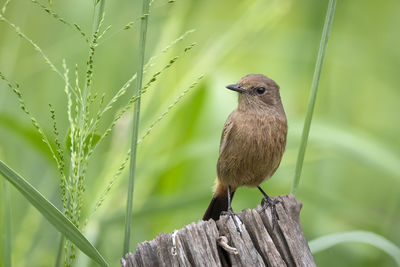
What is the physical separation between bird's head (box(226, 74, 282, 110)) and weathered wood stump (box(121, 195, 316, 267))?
1.35 metres

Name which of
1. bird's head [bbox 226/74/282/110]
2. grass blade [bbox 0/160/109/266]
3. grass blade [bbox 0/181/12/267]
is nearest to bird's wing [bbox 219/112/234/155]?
bird's head [bbox 226/74/282/110]

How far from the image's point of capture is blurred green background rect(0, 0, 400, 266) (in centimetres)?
450

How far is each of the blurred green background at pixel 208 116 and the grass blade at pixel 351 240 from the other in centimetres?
103

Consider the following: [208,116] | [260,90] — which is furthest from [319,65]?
[208,116]

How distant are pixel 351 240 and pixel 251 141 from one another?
94 cm

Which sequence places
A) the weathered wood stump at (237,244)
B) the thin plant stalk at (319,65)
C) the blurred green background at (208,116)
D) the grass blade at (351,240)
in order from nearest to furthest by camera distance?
the weathered wood stump at (237,244)
the thin plant stalk at (319,65)
the grass blade at (351,240)
the blurred green background at (208,116)

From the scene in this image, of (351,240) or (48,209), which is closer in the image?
(48,209)

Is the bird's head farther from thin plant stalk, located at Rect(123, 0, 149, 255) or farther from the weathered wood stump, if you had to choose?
thin plant stalk, located at Rect(123, 0, 149, 255)

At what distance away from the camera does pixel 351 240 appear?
3.32 m

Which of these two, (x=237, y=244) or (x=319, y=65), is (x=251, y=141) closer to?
(x=319, y=65)

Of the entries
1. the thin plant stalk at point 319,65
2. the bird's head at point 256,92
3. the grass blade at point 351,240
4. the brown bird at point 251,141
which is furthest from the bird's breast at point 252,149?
the thin plant stalk at point 319,65

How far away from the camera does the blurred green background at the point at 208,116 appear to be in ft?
14.8

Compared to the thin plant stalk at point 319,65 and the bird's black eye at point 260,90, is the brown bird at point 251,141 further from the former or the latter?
the thin plant stalk at point 319,65

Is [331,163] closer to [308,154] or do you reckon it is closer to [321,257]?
[308,154]
